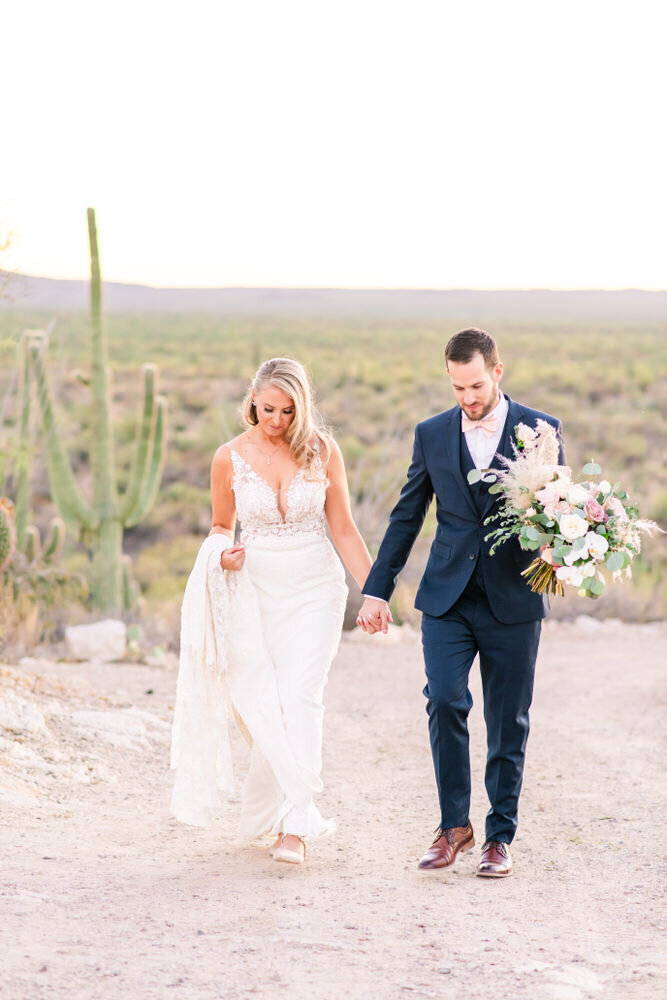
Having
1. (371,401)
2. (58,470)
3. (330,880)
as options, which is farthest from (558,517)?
(371,401)

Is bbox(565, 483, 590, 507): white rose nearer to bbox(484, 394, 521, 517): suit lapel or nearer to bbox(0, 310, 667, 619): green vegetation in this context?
bbox(484, 394, 521, 517): suit lapel

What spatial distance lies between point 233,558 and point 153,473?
9738 millimetres

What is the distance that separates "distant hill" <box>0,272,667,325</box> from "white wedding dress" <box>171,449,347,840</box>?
7004cm

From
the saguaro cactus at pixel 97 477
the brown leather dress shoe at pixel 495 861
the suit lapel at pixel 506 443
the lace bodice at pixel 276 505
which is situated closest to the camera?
the suit lapel at pixel 506 443

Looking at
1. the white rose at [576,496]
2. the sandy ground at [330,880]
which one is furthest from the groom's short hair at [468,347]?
the sandy ground at [330,880]

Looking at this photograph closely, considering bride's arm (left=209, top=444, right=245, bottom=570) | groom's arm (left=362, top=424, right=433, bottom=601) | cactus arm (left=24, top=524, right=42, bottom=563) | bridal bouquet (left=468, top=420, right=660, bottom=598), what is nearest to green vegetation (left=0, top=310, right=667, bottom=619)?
cactus arm (left=24, top=524, right=42, bottom=563)

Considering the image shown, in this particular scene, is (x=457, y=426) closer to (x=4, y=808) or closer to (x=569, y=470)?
(x=569, y=470)

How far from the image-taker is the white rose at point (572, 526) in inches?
186

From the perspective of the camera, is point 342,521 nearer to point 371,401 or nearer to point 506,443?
point 506,443

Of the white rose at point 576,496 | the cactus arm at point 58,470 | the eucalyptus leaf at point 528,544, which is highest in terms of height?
the white rose at point 576,496

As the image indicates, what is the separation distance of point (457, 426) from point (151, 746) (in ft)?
11.3

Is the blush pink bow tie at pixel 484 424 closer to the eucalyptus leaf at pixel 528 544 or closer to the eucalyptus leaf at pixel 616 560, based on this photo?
the eucalyptus leaf at pixel 528 544

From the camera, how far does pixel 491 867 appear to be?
201 inches

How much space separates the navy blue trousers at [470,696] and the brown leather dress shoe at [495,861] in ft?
0.15
